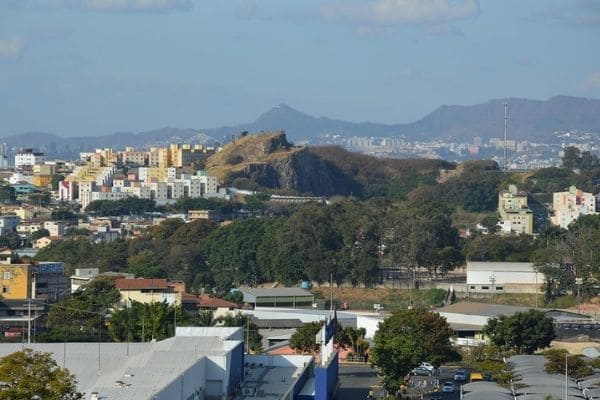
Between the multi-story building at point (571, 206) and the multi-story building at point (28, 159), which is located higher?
the multi-story building at point (28, 159)

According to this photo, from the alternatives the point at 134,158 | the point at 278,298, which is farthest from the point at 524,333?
the point at 134,158

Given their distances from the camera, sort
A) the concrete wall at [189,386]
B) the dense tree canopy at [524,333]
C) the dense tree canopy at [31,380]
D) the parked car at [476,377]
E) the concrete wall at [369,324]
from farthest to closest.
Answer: the concrete wall at [369,324] < the dense tree canopy at [524,333] < the parked car at [476,377] < the concrete wall at [189,386] < the dense tree canopy at [31,380]

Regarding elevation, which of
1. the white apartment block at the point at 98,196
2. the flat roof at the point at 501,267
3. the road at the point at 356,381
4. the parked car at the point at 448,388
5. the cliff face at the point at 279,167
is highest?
the cliff face at the point at 279,167

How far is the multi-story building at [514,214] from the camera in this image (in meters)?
77.8

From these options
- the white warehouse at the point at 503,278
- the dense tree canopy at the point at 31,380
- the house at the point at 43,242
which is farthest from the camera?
the house at the point at 43,242

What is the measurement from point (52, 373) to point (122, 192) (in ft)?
253

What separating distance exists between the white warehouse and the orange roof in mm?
11869

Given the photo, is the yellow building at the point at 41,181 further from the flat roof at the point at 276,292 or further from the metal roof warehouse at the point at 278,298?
the metal roof warehouse at the point at 278,298

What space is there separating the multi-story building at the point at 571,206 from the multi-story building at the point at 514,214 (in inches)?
58.8

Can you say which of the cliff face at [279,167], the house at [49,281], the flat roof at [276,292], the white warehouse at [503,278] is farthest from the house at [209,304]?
the cliff face at [279,167]

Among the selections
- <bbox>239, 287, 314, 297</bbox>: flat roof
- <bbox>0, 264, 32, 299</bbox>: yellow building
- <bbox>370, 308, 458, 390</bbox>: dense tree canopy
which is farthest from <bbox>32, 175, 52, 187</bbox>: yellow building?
<bbox>370, 308, 458, 390</bbox>: dense tree canopy

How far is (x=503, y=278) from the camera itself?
56.9m

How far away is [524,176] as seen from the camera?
101 meters

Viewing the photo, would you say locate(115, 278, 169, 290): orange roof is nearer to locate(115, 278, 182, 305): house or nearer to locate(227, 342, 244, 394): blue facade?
locate(115, 278, 182, 305): house
